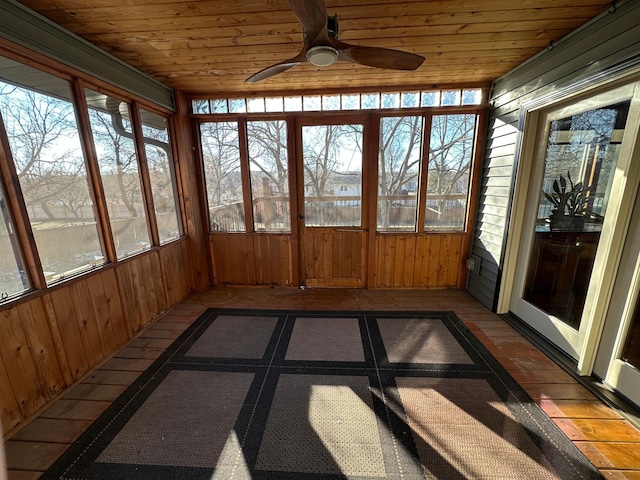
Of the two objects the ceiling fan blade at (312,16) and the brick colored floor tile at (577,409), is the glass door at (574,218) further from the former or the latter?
the ceiling fan blade at (312,16)

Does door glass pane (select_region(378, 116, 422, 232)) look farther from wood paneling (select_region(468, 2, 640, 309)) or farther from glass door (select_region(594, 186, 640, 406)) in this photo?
glass door (select_region(594, 186, 640, 406))

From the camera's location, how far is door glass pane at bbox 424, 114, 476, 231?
10.9 feet

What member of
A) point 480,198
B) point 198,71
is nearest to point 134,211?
point 198,71

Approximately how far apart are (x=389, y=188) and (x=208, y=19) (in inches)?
95.5

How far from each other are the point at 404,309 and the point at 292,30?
111 inches

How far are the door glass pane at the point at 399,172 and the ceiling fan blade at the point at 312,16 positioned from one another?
6.42 ft

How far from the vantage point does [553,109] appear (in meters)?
2.44

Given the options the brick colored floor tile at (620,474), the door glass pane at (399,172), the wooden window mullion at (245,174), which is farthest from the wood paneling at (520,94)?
the wooden window mullion at (245,174)

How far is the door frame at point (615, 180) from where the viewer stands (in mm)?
1833

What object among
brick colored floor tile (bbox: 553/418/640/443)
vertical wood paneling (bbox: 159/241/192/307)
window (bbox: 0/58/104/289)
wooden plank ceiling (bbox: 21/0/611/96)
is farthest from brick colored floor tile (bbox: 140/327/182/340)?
brick colored floor tile (bbox: 553/418/640/443)

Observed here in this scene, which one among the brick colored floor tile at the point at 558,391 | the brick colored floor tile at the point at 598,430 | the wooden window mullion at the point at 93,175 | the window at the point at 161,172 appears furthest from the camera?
the window at the point at 161,172

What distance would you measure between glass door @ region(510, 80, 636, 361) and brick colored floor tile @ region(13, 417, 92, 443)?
348 cm

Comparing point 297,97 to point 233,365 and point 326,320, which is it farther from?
point 233,365

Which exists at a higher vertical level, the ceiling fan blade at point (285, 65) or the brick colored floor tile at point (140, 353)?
the ceiling fan blade at point (285, 65)
